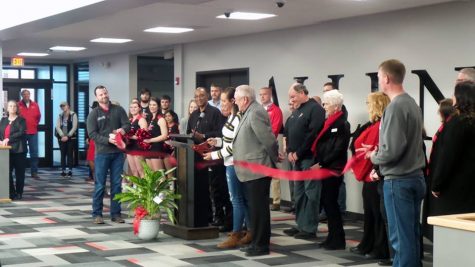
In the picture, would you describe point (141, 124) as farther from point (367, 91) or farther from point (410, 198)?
point (410, 198)

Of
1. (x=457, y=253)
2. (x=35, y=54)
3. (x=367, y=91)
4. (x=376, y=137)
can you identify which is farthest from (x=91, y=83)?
(x=457, y=253)

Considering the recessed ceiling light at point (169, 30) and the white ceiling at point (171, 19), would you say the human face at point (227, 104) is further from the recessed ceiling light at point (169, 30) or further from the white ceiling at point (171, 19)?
the recessed ceiling light at point (169, 30)

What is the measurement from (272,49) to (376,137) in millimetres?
5402

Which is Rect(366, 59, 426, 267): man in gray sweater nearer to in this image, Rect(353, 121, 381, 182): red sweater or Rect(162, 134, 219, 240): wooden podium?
Rect(353, 121, 381, 182): red sweater

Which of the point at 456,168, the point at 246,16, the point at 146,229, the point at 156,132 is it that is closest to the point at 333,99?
the point at 146,229

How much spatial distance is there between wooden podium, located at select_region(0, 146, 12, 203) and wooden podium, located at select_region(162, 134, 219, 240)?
4063mm

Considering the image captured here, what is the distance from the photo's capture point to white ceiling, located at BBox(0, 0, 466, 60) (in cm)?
841

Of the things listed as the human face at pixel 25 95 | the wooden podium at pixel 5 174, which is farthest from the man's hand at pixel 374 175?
the human face at pixel 25 95

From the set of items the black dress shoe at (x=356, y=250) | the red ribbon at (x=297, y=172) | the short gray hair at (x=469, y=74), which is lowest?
the black dress shoe at (x=356, y=250)

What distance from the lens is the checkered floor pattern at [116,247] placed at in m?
6.54

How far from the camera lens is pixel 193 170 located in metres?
7.60

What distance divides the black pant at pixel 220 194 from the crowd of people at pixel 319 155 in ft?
0.04

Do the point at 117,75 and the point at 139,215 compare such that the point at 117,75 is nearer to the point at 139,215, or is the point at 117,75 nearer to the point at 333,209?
the point at 139,215

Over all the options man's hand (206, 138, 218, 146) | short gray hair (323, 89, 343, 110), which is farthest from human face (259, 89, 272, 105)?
short gray hair (323, 89, 343, 110)
